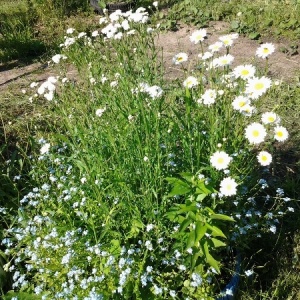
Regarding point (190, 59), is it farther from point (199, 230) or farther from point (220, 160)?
point (199, 230)

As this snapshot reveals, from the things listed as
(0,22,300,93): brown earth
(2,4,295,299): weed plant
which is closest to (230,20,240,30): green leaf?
(0,22,300,93): brown earth

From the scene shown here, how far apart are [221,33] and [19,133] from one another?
2923 mm

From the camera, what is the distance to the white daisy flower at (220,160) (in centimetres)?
193

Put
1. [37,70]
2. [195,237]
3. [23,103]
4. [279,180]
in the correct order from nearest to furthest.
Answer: [195,237] → [279,180] → [23,103] → [37,70]

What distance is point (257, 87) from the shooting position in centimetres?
197

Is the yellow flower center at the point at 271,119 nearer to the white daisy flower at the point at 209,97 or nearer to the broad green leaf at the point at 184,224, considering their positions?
the white daisy flower at the point at 209,97

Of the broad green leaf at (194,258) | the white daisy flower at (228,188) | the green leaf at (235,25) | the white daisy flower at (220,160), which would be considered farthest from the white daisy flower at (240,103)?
the green leaf at (235,25)

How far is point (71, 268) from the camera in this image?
6.73 ft

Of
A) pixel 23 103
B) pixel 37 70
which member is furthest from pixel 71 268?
pixel 37 70

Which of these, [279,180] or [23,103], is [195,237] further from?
[23,103]

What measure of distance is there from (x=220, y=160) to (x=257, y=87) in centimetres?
38

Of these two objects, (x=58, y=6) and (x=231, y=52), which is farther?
(x=58, y=6)

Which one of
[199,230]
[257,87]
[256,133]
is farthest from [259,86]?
[199,230]

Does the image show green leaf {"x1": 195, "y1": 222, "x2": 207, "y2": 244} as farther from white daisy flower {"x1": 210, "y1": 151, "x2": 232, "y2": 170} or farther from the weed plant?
white daisy flower {"x1": 210, "y1": 151, "x2": 232, "y2": 170}
